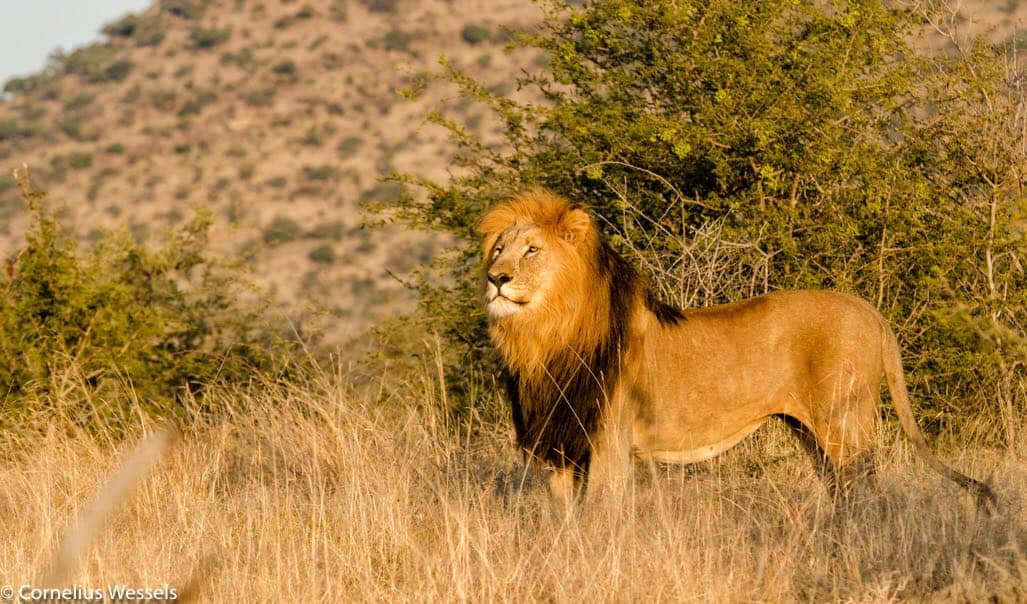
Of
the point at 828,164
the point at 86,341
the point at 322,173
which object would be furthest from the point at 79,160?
the point at 828,164

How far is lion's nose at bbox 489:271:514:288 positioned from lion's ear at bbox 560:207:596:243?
0.42 metres

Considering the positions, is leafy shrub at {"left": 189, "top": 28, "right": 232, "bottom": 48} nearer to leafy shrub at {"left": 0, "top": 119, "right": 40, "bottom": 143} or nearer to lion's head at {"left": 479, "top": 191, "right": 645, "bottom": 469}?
leafy shrub at {"left": 0, "top": 119, "right": 40, "bottom": 143}

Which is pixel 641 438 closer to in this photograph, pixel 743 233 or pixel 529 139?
pixel 743 233

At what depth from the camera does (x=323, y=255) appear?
33781 mm

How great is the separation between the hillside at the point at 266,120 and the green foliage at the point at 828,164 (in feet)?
67.3

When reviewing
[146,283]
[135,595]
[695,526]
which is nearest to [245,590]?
[135,595]

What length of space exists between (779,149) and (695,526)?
3866 mm

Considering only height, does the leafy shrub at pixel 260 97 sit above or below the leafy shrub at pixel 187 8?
below

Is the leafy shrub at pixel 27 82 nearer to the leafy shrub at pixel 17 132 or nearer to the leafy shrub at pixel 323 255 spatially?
the leafy shrub at pixel 17 132

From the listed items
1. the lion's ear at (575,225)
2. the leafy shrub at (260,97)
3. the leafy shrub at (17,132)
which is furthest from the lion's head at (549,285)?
the leafy shrub at (17,132)

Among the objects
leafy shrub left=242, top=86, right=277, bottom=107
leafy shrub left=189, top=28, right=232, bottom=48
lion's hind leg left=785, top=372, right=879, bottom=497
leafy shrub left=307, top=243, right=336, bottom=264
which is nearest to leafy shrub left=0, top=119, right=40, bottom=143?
leafy shrub left=242, top=86, right=277, bottom=107

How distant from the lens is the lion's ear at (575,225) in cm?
518

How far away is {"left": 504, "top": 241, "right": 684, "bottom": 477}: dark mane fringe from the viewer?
516cm

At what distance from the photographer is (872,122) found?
26.3 feet
